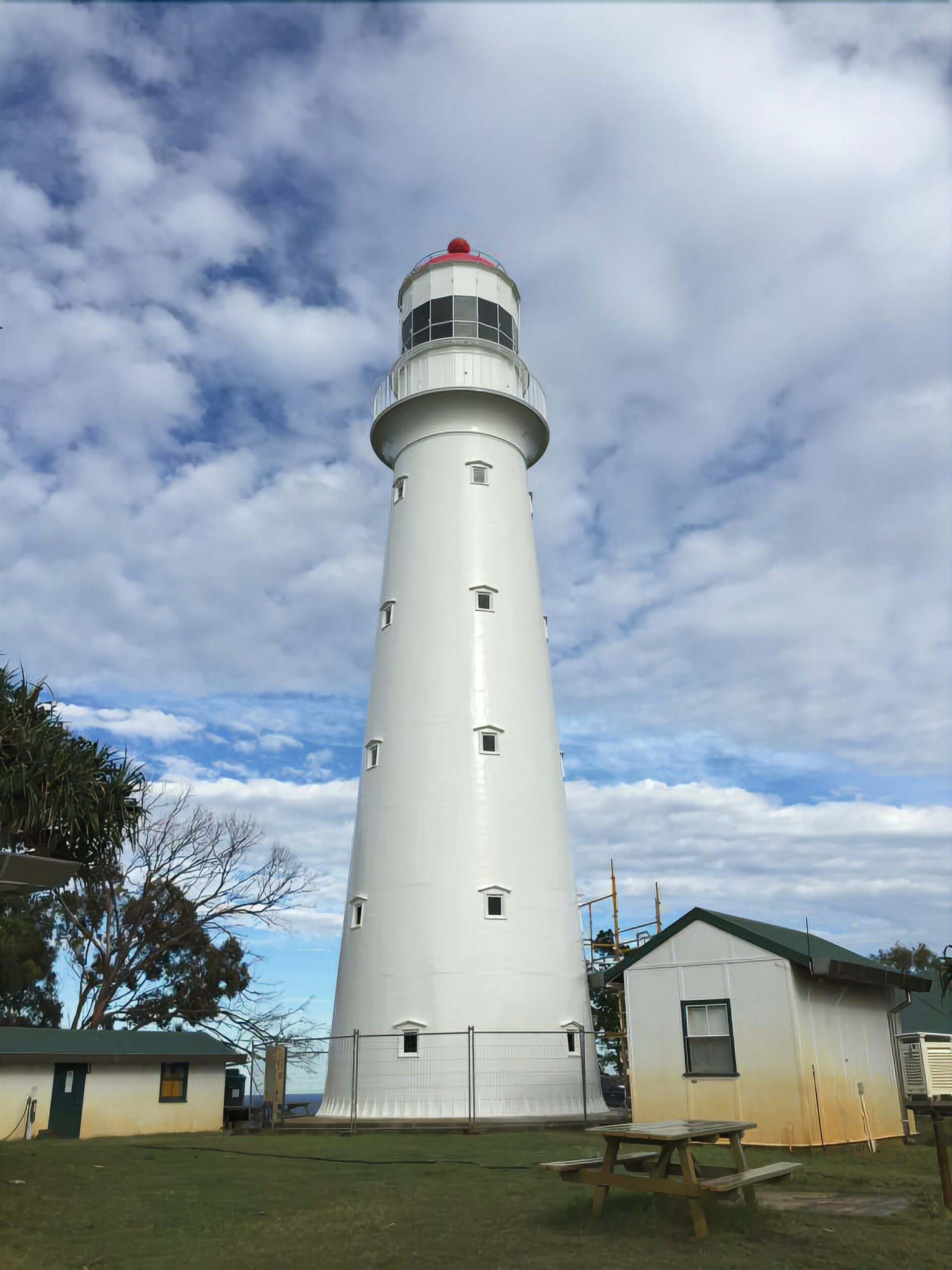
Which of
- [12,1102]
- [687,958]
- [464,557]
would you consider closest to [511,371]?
[464,557]

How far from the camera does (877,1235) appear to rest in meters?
8.05

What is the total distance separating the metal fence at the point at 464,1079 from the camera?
65.3ft

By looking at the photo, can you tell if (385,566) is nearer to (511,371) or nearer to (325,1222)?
(511,371)

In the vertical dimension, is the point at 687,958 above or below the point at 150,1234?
above

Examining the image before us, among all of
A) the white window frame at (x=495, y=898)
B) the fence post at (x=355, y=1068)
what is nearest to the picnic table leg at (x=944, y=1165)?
the white window frame at (x=495, y=898)

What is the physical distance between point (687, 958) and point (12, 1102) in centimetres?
1475

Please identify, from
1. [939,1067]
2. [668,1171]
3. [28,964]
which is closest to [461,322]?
[668,1171]

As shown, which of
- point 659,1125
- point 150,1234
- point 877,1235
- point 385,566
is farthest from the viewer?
point 385,566

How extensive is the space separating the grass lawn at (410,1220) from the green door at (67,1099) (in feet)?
27.9

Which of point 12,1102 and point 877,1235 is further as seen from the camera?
point 12,1102

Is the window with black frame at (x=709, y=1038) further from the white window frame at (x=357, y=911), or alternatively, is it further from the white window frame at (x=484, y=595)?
the white window frame at (x=484, y=595)

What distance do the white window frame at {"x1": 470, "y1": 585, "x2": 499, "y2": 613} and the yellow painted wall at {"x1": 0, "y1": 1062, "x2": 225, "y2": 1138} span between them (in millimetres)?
12723

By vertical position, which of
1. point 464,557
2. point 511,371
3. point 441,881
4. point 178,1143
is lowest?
point 178,1143

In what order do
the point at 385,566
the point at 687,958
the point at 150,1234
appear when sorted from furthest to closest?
the point at 385,566 → the point at 687,958 → the point at 150,1234
